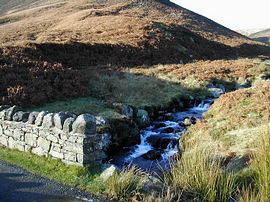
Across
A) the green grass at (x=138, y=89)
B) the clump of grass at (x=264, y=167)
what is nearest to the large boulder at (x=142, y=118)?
the green grass at (x=138, y=89)

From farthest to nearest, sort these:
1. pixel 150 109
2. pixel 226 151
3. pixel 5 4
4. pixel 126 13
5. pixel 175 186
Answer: pixel 5 4
pixel 126 13
pixel 150 109
pixel 226 151
pixel 175 186

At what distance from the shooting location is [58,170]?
11.5 meters

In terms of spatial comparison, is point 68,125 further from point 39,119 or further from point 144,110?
point 144,110

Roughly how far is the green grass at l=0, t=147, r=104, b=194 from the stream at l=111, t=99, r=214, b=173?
318 cm

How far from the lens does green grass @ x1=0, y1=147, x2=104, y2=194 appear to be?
10578 millimetres

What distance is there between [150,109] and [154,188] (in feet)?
40.5

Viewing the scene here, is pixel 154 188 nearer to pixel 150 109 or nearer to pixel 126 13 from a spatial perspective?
pixel 150 109

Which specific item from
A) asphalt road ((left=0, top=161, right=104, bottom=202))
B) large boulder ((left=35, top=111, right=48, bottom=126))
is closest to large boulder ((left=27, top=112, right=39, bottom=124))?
large boulder ((left=35, top=111, right=48, bottom=126))

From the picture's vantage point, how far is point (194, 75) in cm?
2934

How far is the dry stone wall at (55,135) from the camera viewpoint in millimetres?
11133

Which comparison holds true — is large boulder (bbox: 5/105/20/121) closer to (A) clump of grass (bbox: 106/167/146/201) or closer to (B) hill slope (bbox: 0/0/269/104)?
(A) clump of grass (bbox: 106/167/146/201)

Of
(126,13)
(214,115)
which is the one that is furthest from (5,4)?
(214,115)

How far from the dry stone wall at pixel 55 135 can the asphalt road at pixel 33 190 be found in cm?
107

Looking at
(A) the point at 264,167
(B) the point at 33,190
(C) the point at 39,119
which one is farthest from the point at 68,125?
(A) the point at 264,167
